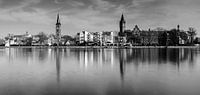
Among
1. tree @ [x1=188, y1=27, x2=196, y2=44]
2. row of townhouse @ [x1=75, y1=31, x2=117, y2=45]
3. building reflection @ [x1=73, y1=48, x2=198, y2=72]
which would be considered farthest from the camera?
row of townhouse @ [x1=75, y1=31, x2=117, y2=45]

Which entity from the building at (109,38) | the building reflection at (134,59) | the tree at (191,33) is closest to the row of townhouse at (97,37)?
the building at (109,38)

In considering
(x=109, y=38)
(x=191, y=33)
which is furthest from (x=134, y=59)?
(x=109, y=38)

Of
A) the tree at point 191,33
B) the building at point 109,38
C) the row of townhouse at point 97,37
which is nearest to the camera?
the tree at point 191,33

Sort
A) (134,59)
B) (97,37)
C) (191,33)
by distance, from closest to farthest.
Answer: (134,59) < (191,33) < (97,37)

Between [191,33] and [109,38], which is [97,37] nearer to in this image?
[109,38]

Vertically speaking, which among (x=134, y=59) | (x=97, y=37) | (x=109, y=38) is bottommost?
(x=134, y=59)

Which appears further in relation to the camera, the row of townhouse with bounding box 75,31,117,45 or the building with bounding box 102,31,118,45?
the building with bounding box 102,31,118,45

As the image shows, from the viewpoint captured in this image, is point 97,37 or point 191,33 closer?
point 191,33

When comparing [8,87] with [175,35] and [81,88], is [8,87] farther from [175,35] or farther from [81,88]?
[175,35]

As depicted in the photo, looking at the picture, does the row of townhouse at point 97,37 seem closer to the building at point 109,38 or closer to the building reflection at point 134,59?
the building at point 109,38

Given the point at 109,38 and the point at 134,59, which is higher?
the point at 109,38

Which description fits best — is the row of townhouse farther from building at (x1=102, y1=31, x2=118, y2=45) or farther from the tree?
the tree

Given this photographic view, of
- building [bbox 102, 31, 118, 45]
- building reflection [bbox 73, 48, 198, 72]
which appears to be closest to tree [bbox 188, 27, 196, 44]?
building [bbox 102, 31, 118, 45]

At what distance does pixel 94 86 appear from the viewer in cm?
1494
